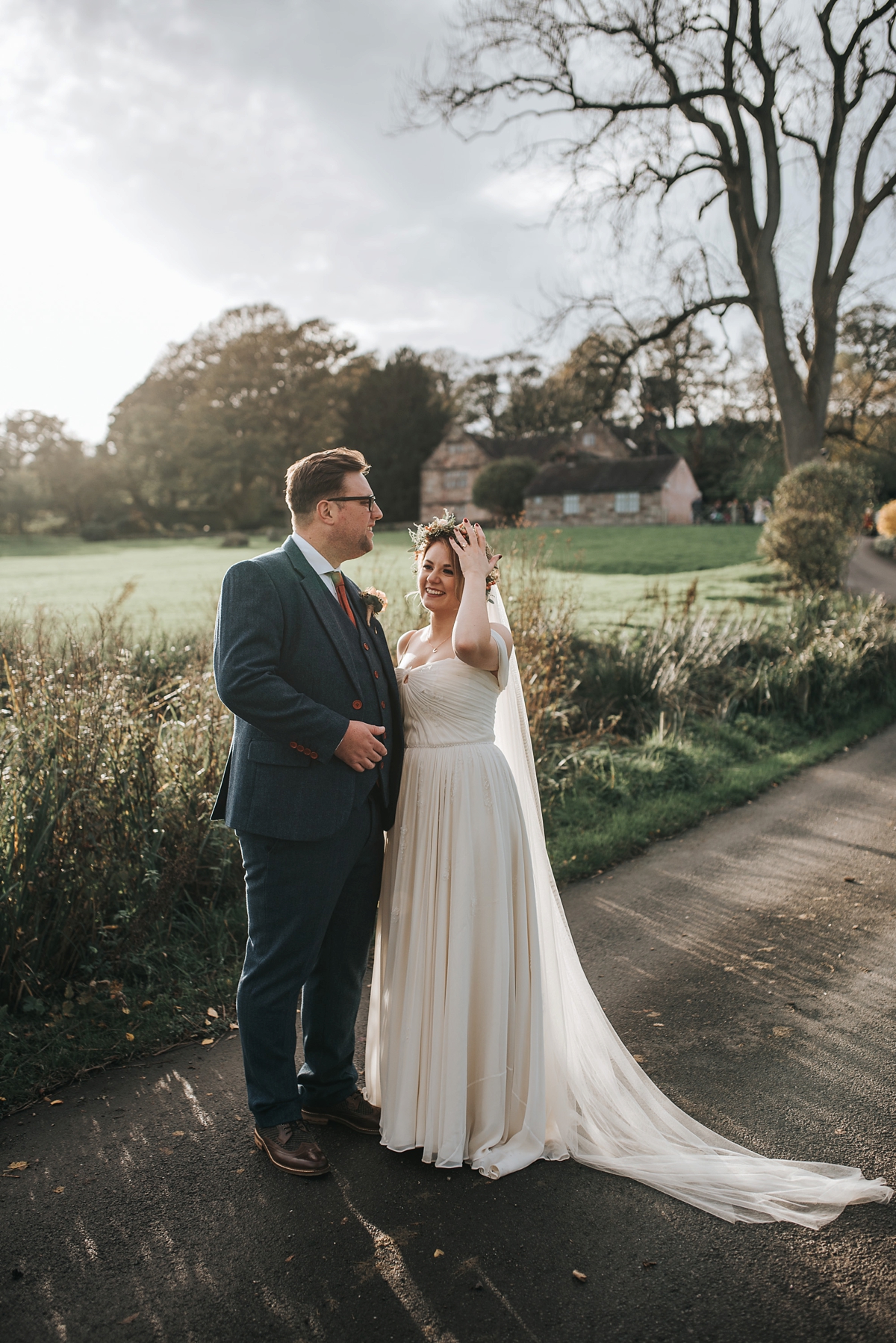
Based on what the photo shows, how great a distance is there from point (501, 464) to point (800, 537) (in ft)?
95.3

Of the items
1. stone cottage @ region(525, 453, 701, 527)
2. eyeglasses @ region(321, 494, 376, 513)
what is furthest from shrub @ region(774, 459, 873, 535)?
stone cottage @ region(525, 453, 701, 527)

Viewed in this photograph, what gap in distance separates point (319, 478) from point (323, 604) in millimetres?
437

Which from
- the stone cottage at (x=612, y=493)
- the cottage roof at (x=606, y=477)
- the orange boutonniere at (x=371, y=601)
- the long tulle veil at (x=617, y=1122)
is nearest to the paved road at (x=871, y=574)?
the long tulle veil at (x=617, y=1122)

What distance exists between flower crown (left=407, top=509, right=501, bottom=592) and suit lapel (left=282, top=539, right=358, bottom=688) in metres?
0.53

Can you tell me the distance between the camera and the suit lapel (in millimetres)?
2869

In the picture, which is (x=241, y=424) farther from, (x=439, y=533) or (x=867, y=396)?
(x=439, y=533)

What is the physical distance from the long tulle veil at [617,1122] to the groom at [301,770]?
2.29ft

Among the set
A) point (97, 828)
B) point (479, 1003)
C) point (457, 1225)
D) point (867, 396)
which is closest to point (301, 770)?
A: point (479, 1003)

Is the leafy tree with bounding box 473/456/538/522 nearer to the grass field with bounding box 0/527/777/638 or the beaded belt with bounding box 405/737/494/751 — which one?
the grass field with bounding box 0/527/777/638

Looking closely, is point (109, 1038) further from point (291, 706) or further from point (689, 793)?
point (689, 793)

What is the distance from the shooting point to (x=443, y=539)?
3236 millimetres

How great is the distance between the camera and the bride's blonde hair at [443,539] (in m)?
3.23

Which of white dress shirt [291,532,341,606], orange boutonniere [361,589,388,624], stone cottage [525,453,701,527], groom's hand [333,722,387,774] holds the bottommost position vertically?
groom's hand [333,722,387,774]

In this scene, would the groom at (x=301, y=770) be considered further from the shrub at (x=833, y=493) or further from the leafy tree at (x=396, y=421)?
the leafy tree at (x=396, y=421)
